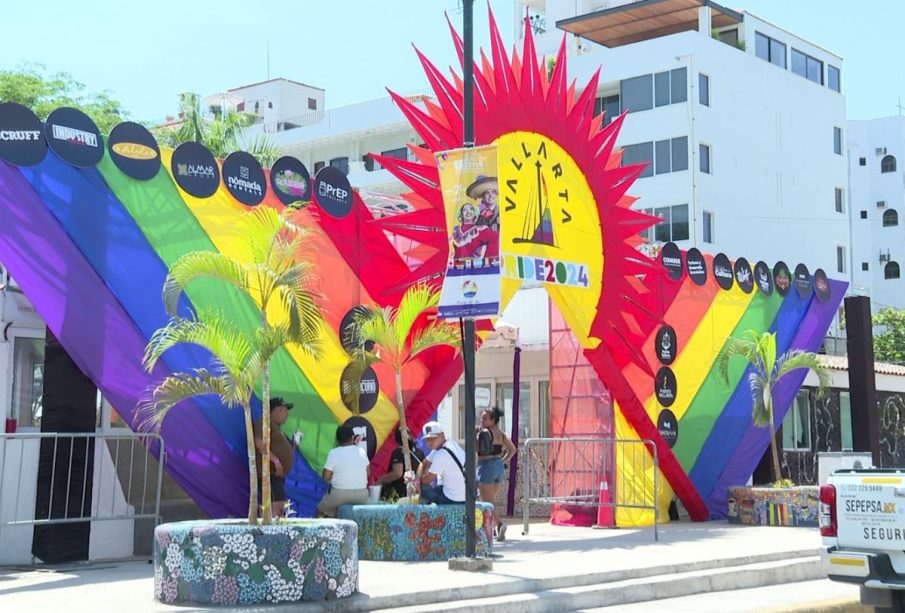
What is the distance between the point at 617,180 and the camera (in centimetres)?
1791

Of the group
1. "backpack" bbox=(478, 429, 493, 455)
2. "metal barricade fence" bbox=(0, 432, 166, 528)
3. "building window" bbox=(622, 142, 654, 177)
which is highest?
"building window" bbox=(622, 142, 654, 177)

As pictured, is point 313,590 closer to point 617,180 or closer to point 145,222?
point 145,222

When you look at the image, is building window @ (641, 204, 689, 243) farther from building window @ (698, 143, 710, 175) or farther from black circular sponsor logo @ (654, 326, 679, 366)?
black circular sponsor logo @ (654, 326, 679, 366)

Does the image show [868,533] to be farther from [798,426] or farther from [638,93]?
[638,93]

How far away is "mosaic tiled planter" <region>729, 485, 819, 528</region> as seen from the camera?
18906 mm

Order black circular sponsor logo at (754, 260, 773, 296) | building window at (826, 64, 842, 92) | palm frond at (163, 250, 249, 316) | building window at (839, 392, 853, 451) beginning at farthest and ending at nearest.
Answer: building window at (826, 64, 842, 92) → building window at (839, 392, 853, 451) → black circular sponsor logo at (754, 260, 773, 296) → palm frond at (163, 250, 249, 316)

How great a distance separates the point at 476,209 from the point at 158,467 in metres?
5.00

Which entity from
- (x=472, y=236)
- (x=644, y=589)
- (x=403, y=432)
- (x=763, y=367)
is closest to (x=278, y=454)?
(x=403, y=432)

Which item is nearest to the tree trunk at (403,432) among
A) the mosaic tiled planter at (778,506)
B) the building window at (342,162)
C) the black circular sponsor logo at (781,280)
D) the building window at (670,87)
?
the mosaic tiled planter at (778,506)

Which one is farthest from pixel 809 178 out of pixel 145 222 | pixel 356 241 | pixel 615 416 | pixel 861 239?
pixel 145 222

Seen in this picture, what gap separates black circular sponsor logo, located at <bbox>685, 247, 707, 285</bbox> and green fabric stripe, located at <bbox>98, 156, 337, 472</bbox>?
789cm

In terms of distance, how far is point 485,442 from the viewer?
50.3 ft

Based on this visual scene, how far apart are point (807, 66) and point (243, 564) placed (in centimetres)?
4943

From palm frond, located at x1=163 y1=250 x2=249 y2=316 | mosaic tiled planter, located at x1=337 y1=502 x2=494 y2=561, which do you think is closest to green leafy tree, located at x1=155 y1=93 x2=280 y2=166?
mosaic tiled planter, located at x1=337 y1=502 x2=494 y2=561
